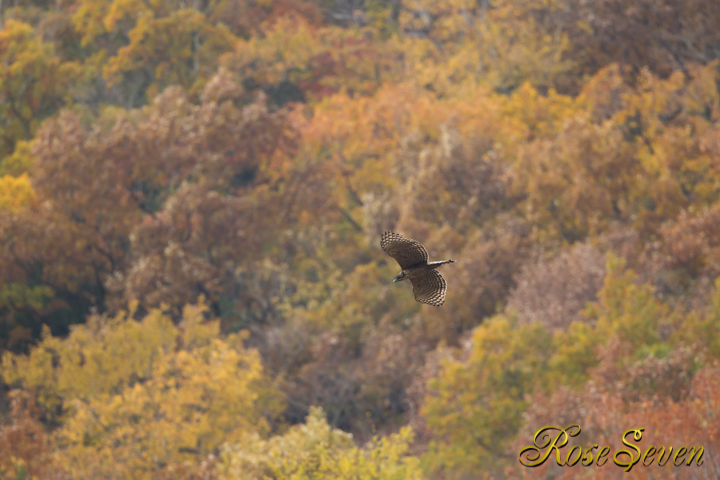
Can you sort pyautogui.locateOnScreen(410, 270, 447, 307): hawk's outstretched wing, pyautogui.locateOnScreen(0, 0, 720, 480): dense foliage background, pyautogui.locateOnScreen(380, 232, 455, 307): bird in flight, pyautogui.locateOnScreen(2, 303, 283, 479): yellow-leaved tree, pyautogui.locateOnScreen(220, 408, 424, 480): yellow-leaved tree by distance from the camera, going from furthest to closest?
pyautogui.locateOnScreen(2, 303, 283, 479): yellow-leaved tree, pyautogui.locateOnScreen(0, 0, 720, 480): dense foliage background, pyautogui.locateOnScreen(220, 408, 424, 480): yellow-leaved tree, pyautogui.locateOnScreen(410, 270, 447, 307): hawk's outstretched wing, pyautogui.locateOnScreen(380, 232, 455, 307): bird in flight

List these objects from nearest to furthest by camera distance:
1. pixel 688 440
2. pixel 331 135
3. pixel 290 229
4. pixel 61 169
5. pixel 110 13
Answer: pixel 688 440
pixel 61 169
pixel 290 229
pixel 331 135
pixel 110 13

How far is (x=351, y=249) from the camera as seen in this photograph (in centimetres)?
4503

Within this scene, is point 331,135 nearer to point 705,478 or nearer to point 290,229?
point 290,229

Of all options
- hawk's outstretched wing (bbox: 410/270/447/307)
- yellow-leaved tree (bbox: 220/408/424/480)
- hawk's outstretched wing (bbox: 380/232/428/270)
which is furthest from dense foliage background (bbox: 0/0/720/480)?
hawk's outstretched wing (bbox: 380/232/428/270)

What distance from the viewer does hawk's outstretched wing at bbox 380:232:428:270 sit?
424 inches

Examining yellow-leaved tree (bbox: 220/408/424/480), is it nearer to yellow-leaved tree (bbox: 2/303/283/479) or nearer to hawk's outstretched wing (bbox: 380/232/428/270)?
yellow-leaved tree (bbox: 2/303/283/479)

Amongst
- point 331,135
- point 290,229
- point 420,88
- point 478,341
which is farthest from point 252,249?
point 420,88

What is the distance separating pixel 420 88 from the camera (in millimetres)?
55750

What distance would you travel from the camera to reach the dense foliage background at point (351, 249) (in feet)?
96.8

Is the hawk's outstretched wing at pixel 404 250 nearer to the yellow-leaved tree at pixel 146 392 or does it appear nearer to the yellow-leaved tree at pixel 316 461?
the yellow-leaved tree at pixel 316 461

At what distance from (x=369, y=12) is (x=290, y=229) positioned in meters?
26.8

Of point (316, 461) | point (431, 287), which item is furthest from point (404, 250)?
point (316, 461)

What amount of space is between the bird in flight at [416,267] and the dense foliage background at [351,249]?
11.1 metres

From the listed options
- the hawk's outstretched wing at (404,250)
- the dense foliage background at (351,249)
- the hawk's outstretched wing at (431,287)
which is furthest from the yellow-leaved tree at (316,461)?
the hawk's outstretched wing at (404,250)
